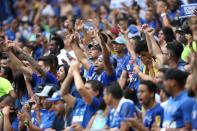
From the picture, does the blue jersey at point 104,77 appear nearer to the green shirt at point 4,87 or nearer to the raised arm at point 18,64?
the raised arm at point 18,64

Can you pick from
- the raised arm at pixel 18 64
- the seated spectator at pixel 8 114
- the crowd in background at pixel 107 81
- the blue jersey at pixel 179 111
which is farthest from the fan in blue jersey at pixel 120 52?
the blue jersey at pixel 179 111

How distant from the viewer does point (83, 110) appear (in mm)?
11508

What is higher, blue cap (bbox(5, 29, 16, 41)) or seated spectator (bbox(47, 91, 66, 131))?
blue cap (bbox(5, 29, 16, 41))

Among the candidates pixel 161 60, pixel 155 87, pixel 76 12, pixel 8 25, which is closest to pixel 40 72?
pixel 161 60

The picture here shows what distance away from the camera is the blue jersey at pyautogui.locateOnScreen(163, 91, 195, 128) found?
32.2ft

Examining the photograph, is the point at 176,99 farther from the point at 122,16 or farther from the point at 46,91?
the point at 122,16

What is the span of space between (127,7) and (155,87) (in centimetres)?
706

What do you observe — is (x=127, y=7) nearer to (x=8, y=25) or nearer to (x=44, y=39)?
(x=44, y=39)

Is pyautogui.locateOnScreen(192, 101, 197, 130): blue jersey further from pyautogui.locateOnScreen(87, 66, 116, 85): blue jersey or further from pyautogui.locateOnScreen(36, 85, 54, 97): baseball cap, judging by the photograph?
pyautogui.locateOnScreen(36, 85, 54, 97): baseball cap

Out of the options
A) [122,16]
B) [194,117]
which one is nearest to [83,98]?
[194,117]

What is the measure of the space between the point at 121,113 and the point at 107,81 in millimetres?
1926

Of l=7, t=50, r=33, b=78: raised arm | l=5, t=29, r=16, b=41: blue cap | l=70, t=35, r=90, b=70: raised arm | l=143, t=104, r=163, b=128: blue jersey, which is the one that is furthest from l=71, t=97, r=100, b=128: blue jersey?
l=5, t=29, r=16, b=41: blue cap

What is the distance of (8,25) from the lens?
869 inches

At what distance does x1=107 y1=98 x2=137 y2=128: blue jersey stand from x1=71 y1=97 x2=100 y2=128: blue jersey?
418mm
